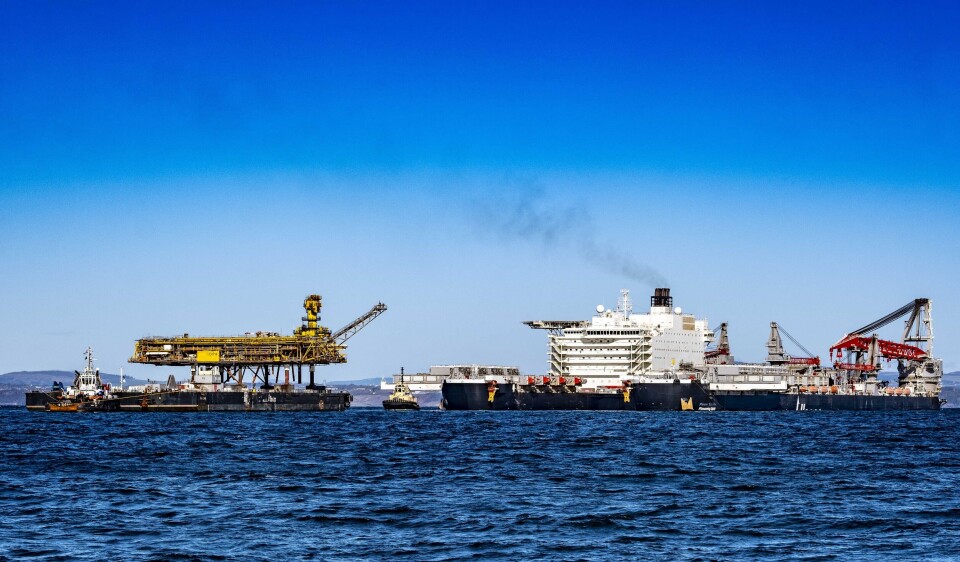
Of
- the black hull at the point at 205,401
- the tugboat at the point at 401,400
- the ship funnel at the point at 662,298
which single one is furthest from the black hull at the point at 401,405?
the ship funnel at the point at 662,298

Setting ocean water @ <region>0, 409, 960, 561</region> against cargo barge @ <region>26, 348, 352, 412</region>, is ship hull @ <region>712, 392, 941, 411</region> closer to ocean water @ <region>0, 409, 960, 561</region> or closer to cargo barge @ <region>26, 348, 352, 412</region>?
cargo barge @ <region>26, 348, 352, 412</region>

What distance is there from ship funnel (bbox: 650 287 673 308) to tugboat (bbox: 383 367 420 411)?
30835 millimetres

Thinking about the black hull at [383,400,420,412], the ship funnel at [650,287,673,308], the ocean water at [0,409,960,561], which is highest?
the ship funnel at [650,287,673,308]

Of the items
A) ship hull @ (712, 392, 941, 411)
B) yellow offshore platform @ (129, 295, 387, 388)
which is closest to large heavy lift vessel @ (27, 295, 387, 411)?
yellow offshore platform @ (129, 295, 387, 388)

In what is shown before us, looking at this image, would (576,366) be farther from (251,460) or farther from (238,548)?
(238,548)

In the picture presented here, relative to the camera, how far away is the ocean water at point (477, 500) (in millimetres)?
27188

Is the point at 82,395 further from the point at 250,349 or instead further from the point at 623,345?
the point at 623,345

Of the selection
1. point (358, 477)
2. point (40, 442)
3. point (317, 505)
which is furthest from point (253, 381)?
point (317, 505)

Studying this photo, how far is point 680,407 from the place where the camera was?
129 m

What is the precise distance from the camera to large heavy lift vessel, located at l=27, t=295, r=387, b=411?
127 m

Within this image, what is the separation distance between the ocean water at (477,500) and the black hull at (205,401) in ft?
197

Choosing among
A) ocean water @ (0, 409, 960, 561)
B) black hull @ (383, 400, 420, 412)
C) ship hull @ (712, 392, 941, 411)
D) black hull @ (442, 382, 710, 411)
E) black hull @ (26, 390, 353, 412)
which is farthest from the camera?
black hull @ (383, 400, 420, 412)

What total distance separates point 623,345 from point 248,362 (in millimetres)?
41576

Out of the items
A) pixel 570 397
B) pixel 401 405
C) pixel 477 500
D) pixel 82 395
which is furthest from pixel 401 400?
pixel 477 500
